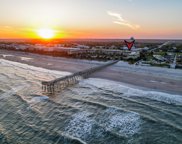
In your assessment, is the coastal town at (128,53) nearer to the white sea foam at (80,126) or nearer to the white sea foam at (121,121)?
the white sea foam at (121,121)

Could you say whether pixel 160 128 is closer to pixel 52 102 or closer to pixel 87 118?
pixel 87 118

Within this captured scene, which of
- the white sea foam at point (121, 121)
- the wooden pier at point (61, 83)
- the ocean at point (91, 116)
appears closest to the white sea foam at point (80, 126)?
the ocean at point (91, 116)

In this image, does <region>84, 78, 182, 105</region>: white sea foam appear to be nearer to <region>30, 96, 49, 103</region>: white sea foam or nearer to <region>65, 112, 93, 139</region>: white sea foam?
<region>65, 112, 93, 139</region>: white sea foam

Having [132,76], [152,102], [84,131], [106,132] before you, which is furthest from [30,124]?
[132,76]

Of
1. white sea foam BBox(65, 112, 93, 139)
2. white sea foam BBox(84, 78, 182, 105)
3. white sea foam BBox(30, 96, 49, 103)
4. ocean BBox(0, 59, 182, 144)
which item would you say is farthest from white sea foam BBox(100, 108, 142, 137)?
white sea foam BBox(30, 96, 49, 103)

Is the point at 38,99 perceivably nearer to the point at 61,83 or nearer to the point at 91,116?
the point at 61,83

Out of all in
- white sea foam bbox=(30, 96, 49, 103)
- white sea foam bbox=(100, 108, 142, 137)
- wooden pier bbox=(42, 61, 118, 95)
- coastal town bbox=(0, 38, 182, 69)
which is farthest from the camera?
coastal town bbox=(0, 38, 182, 69)

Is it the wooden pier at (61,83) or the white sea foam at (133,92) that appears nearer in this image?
the white sea foam at (133,92)
